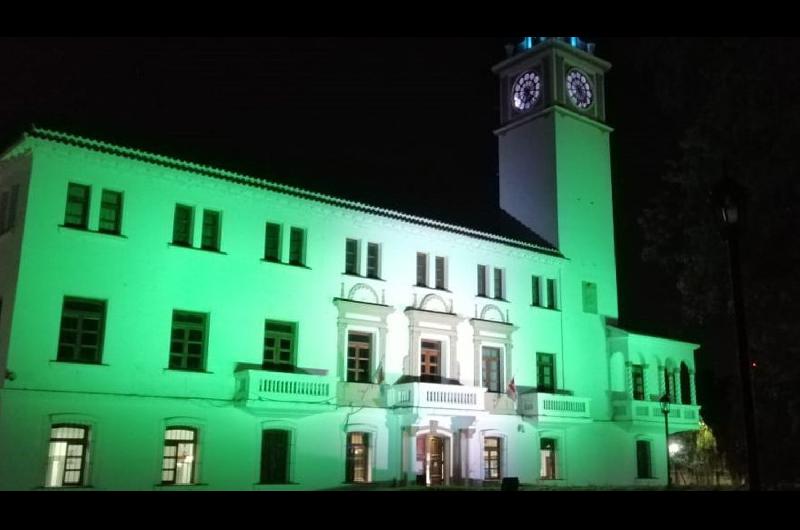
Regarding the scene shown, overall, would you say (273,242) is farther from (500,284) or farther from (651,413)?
(651,413)

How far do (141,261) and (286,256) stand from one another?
495 centimetres

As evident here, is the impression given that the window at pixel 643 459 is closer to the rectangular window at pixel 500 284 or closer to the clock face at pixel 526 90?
the rectangular window at pixel 500 284

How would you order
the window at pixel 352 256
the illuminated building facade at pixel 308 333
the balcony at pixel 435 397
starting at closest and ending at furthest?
1. the illuminated building facade at pixel 308 333
2. the balcony at pixel 435 397
3. the window at pixel 352 256

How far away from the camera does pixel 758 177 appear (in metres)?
17.5

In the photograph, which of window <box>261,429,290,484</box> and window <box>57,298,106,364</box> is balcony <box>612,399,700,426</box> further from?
window <box>57,298,106,364</box>

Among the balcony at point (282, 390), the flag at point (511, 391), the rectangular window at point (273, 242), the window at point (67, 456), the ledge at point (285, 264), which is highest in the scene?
the rectangular window at point (273, 242)

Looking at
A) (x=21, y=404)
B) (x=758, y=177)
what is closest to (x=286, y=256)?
(x=21, y=404)

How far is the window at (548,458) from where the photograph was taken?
32.4 meters

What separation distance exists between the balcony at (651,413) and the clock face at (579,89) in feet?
47.7

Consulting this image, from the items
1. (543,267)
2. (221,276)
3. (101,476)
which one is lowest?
(101,476)

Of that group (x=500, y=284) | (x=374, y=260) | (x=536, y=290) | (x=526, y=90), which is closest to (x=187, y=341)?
(x=374, y=260)

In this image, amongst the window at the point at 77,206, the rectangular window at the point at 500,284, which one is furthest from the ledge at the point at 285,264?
the rectangular window at the point at 500,284

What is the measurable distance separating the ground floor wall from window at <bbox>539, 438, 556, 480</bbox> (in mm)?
59

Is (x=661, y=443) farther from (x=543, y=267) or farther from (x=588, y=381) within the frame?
(x=543, y=267)
